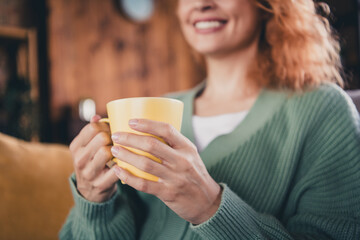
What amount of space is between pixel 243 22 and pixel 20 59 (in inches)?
119

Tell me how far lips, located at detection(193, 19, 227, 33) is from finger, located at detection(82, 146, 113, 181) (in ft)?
1.58

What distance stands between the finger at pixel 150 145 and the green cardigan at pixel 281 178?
166 millimetres

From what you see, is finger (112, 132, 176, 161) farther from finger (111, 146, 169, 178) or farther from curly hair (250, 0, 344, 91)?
curly hair (250, 0, 344, 91)

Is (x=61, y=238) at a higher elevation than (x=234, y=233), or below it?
below

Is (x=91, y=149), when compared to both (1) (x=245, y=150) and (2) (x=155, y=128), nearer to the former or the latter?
(2) (x=155, y=128)

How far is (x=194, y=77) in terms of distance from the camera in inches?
135

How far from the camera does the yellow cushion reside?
2.80ft

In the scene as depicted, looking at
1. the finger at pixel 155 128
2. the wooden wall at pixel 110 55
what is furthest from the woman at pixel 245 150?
the wooden wall at pixel 110 55

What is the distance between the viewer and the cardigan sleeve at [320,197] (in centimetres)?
56

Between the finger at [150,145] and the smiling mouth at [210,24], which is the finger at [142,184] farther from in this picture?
the smiling mouth at [210,24]

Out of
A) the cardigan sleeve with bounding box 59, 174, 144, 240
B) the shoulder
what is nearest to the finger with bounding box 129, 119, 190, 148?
the cardigan sleeve with bounding box 59, 174, 144, 240

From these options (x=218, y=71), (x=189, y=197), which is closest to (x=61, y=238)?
(x=189, y=197)

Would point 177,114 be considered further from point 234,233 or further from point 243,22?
point 243,22

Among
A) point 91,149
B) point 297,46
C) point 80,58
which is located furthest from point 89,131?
point 80,58
